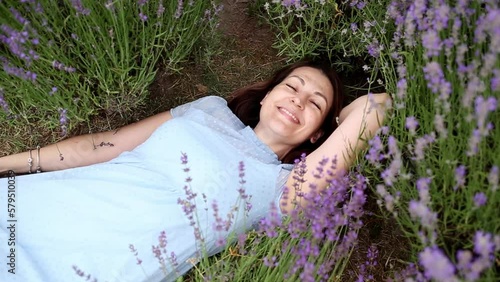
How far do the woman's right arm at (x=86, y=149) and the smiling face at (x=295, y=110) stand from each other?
58 centimetres

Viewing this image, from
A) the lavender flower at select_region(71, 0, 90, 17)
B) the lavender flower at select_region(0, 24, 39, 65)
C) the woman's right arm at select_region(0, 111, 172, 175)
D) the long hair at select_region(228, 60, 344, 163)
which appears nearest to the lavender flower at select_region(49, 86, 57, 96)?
the lavender flower at select_region(0, 24, 39, 65)

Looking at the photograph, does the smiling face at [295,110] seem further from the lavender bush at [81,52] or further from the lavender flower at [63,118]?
the lavender flower at [63,118]

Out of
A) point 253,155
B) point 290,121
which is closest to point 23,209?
point 253,155

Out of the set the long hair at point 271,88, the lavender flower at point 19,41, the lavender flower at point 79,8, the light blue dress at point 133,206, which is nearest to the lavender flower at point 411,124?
the light blue dress at point 133,206

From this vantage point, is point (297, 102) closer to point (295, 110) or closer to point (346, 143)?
point (295, 110)

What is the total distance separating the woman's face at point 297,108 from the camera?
8.16ft

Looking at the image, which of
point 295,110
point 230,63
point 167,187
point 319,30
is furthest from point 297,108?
point 230,63

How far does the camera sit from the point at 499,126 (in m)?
1.67

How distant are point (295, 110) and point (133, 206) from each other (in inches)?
31.9

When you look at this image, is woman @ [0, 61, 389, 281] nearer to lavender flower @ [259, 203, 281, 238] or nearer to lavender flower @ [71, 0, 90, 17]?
lavender flower @ [259, 203, 281, 238]

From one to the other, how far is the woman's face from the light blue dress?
0.14m

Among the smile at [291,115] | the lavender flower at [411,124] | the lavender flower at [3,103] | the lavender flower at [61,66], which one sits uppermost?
the lavender flower at [61,66]

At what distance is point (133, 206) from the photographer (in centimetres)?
238

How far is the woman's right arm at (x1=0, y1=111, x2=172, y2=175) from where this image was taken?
2703mm
